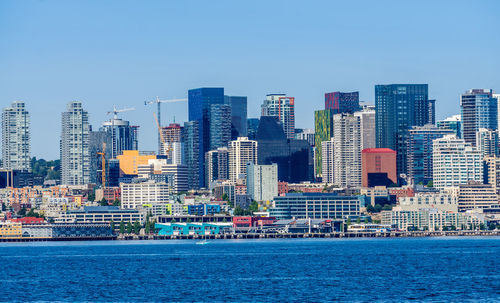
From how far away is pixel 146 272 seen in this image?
430 ft

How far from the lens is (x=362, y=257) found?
161750 mm

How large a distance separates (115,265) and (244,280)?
34.8 metres

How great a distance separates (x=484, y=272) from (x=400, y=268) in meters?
11.6

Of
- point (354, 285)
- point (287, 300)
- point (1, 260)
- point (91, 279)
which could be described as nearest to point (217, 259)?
point (1, 260)

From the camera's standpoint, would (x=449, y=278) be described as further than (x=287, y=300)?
Yes

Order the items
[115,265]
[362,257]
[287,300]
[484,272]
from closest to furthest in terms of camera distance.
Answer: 1. [287,300]
2. [484,272]
3. [115,265]
4. [362,257]

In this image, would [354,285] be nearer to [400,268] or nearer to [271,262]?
[400,268]

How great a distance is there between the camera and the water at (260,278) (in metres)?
99.6

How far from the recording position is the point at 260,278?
118 meters

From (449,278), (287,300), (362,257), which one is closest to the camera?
→ (287,300)

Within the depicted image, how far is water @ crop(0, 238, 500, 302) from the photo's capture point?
99625 millimetres

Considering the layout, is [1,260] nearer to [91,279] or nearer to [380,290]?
[91,279]

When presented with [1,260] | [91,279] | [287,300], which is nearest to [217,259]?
[1,260]

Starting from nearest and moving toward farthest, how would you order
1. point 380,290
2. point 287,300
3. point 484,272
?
point 287,300 < point 380,290 < point 484,272
